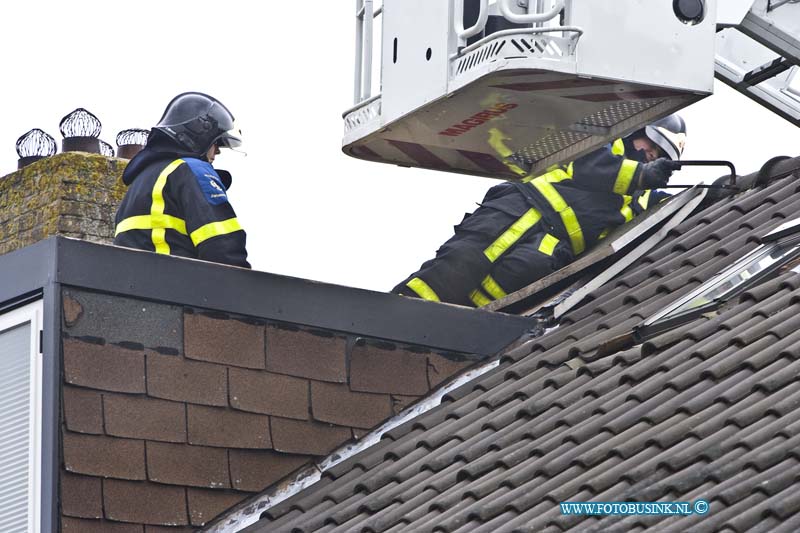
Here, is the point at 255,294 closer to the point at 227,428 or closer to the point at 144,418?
the point at 227,428

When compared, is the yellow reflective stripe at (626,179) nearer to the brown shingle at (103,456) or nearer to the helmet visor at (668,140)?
the helmet visor at (668,140)

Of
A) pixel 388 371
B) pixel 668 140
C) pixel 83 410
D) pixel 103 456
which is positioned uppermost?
pixel 668 140

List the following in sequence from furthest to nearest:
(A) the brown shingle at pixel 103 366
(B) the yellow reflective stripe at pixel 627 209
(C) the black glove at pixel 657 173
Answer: (B) the yellow reflective stripe at pixel 627 209, (C) the black glove at pixel 657 173, (A) the brown shingle at pixel 103 366

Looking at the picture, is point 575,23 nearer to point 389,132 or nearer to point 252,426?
point 389,132

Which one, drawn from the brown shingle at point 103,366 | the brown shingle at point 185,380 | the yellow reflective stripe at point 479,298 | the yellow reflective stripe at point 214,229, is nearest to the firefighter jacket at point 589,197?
the yellow reflective stripe at point 479,298

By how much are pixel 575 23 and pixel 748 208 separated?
1.76m

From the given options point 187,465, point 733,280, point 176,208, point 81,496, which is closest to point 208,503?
point 187,465

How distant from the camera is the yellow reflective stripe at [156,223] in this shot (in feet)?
28.1

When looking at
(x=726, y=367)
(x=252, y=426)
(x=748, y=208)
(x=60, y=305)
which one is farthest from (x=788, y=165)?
(x=60, y=305)

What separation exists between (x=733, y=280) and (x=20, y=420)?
10.0 feet

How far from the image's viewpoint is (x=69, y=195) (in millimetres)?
9570

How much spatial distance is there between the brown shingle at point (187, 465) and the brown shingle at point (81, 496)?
29cm

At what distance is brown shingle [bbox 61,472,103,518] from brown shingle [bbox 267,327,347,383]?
105cm

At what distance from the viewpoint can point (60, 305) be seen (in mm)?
6953
